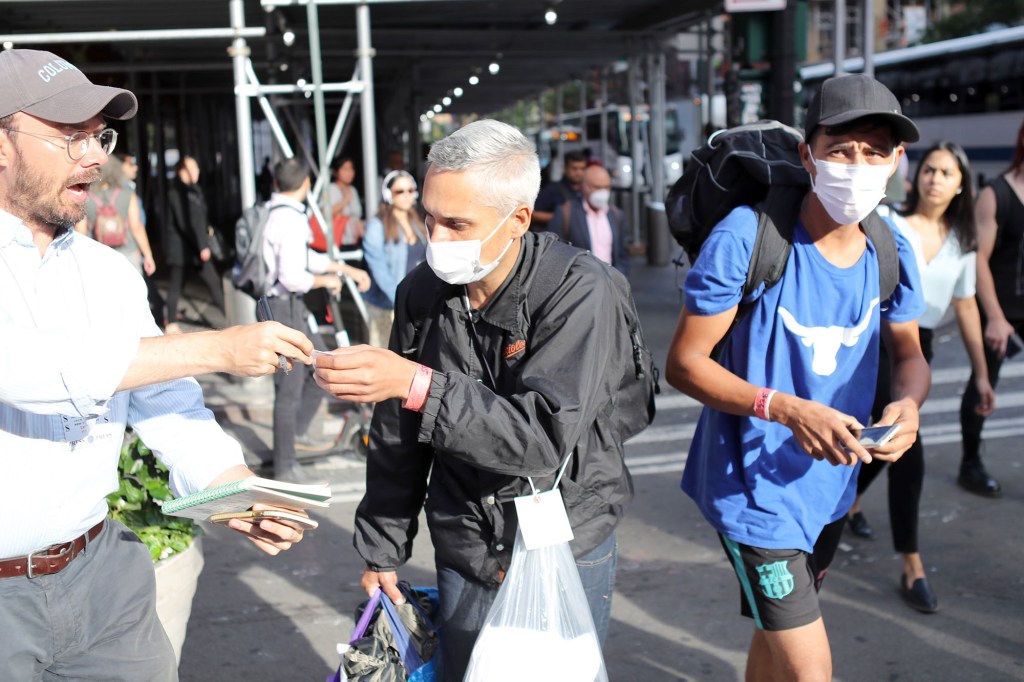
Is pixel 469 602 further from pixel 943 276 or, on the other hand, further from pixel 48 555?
pixel 943 276

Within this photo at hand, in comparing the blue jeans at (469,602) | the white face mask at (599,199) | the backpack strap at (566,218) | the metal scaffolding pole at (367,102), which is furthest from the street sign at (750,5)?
the blue jeans at (469,602)

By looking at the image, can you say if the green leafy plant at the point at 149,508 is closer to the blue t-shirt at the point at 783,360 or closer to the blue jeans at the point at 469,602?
the blue jeans at the point at 469,602

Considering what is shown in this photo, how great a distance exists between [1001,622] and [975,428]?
5.94 ft

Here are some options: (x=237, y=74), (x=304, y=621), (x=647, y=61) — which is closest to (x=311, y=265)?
(x=237, y=74)

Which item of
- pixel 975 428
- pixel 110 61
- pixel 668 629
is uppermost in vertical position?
pixel 110 61

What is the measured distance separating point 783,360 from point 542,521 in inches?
36.7

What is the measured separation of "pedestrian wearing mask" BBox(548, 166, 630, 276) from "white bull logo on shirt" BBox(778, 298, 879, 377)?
624 centimetres

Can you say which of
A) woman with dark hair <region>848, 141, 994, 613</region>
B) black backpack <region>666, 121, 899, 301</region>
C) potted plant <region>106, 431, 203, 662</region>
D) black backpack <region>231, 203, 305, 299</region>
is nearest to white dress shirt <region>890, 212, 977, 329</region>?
woman with dark hair <region>848, 141, 994, 613</region>

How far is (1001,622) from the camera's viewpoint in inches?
180

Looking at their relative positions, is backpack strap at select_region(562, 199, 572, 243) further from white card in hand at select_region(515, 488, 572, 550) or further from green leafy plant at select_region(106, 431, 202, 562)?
white card in hand at select_region(515, 488, 572, 550)

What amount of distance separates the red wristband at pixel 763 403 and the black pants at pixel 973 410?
3.58 meters

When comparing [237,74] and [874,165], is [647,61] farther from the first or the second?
[874,165]

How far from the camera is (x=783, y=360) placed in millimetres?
3047

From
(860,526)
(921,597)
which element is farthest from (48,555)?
(860,526)
